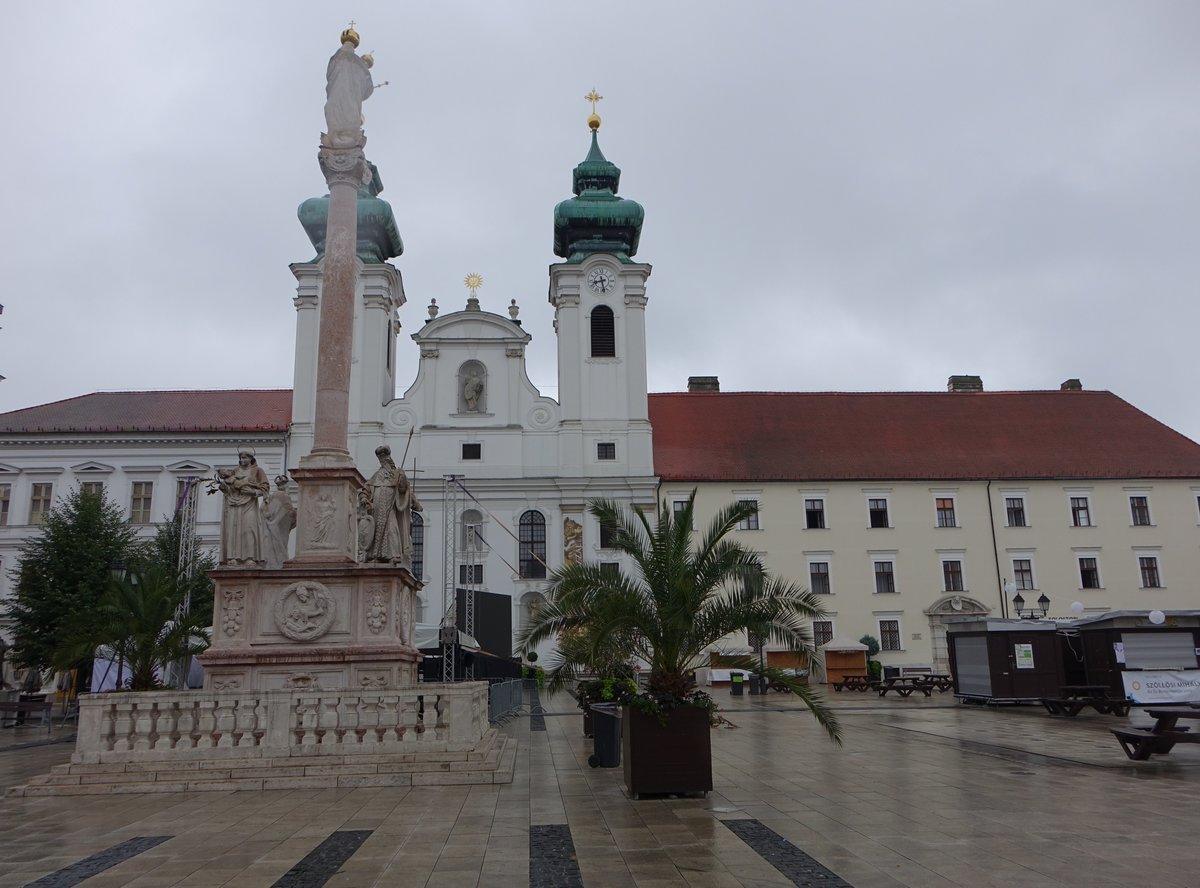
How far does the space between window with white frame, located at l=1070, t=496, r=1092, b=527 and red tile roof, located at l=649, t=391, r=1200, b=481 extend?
3.48 feet

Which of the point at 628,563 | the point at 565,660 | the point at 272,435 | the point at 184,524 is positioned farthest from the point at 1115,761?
the point at 272,435

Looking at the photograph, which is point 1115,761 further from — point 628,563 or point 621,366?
point 621,366

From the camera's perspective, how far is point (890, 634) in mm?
42125

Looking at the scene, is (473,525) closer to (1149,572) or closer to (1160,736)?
(1149,572)

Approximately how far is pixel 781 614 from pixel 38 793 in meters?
8.94

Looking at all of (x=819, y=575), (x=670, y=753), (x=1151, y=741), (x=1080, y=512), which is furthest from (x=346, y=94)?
(x=1080, y=512)

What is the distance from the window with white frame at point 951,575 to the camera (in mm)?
42781

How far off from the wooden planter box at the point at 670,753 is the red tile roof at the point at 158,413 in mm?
34479

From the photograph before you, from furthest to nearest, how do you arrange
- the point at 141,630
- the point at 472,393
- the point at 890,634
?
the point at 472,393 < the point at 890,634 < the point at 141,630

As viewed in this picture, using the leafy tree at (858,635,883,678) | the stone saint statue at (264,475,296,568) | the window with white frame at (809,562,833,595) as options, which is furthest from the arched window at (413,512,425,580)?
the stone saint statue at (264,475,296,568)

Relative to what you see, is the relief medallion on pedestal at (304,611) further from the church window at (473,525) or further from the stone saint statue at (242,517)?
the church window at (473,525)

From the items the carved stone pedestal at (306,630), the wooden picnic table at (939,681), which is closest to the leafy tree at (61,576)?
the carved stone pedestal at (306,630)

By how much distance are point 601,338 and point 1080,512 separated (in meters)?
22.5

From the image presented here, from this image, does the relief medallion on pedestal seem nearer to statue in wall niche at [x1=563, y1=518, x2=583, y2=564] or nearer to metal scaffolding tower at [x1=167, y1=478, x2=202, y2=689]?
metal scaffolding tower at [x1=167, y1=478, x2=202, y2=689]
